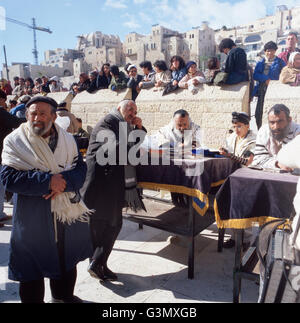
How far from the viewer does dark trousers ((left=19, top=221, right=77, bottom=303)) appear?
212 centimetres

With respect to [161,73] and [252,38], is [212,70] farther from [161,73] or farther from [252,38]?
[252,38]

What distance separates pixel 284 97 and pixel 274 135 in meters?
2.15

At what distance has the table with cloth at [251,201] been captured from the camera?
2.13 metres

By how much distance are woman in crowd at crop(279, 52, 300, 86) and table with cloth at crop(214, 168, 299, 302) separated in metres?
3.01

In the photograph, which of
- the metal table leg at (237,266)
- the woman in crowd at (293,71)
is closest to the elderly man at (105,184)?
the metal table leg at (237,266)

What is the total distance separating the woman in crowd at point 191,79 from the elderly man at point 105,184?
3.17 m

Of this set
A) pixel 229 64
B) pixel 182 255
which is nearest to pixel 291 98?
pixel 229 64

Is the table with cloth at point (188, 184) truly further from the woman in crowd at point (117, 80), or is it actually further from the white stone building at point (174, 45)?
the white stone building at point (174, 45)

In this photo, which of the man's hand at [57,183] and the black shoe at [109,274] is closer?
the man's hand at [57,183]

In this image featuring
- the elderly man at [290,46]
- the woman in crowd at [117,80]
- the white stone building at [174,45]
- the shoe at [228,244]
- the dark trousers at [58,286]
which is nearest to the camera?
the dark trousers at [58,286]

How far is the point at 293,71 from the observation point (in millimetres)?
4637

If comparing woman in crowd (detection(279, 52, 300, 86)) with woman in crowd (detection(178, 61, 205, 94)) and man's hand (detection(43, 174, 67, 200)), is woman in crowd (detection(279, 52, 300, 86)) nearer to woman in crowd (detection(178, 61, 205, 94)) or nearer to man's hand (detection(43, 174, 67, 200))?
woman in crowd (detection(178, 61, 205, 94))

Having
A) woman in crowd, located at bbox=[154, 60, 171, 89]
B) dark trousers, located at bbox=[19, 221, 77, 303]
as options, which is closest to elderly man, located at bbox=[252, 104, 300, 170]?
dark trousers, located at bbox=[19, 221, 77, 303]

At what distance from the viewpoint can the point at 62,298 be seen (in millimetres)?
2367
